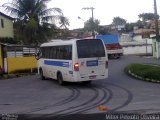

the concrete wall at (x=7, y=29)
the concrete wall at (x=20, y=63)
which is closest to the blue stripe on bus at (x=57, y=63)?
the concrete wall at (x=20, y=63)

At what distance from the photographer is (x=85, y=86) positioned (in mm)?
22547

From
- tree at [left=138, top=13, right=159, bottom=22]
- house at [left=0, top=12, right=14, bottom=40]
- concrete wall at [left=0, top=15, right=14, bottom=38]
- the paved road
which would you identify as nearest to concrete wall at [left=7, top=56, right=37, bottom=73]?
house at [left=0, top=12, right=14, bottom=40]

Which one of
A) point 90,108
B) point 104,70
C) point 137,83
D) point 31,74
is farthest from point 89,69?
point 31,74

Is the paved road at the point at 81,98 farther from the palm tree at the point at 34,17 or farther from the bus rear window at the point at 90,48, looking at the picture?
the palm tree at the point at 34,17

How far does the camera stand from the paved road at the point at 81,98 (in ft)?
47.2

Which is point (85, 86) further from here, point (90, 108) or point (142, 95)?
point (90, 108)

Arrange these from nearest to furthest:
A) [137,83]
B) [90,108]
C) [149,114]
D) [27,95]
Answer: [149,114], [90,108], [27,95], [137,83]

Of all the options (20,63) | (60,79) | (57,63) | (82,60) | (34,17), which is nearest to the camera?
(82,60)

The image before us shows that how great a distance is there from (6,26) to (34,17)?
10.3ft

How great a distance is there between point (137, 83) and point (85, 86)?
2908mm

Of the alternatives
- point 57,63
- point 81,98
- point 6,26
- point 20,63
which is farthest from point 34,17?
point 81,98

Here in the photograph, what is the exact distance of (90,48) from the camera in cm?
2161

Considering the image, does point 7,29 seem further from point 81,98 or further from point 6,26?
point 81,98

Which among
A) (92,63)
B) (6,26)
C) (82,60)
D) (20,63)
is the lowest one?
(20,63)
